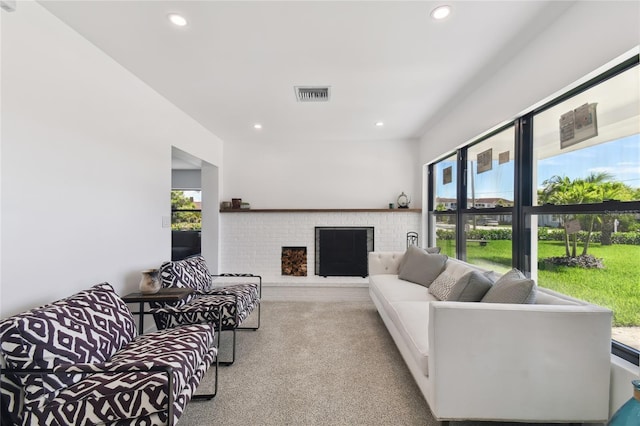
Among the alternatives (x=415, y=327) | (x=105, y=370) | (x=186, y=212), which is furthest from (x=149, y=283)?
(x=186, y=212)

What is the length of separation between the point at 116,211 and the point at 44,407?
1.46 meters

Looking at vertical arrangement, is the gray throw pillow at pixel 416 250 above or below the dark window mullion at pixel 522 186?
below

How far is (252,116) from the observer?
360 cm

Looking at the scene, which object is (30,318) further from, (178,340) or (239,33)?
(239,33)

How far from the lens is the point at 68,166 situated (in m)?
1.90

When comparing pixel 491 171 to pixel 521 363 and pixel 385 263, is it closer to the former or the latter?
pixel 385 263

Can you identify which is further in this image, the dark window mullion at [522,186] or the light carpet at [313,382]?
the dark window mullion at [522,186]

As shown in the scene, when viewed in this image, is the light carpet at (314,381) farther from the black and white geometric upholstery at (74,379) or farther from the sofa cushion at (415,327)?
the black and white geometric upholstery at (74,379)

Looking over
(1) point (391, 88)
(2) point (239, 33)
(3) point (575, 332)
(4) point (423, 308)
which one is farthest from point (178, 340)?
(1) point (391, 88)

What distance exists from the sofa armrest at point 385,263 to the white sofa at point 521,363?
7.26 ft

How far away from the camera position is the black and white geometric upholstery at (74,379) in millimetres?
1251

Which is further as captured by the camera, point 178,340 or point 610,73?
point 178,340

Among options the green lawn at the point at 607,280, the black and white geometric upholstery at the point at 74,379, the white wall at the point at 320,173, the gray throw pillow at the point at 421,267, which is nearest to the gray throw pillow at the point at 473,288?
the green lawn at the point at 607,280

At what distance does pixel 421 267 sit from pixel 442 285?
20.4 inches
